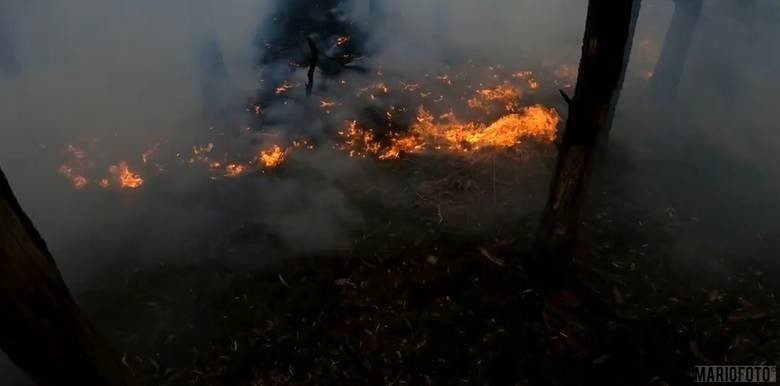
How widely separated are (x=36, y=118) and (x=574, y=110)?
8.24 m

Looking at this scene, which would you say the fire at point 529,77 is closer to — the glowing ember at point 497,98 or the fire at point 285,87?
the glowing ember at point 497,98

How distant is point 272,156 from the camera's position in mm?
7922

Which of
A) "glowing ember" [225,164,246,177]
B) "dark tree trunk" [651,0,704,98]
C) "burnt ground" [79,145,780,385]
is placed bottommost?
"burnt ground" [79,145,780,385]

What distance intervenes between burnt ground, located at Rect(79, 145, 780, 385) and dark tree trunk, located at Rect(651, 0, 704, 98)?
3.49 meters

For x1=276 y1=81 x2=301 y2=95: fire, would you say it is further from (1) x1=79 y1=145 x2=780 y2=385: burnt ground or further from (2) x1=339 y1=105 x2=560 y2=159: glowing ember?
(1) x1=79 y1=145 x2=780 y2=385: burnt ground

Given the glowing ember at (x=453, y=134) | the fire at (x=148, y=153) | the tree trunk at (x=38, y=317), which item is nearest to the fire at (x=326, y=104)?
the glowing ember at (x=453, y=134)

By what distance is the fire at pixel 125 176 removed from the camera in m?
7.28

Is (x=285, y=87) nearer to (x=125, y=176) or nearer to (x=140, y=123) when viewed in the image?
(x=140, y=123)

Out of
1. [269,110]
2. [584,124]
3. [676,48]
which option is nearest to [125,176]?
[269,110]

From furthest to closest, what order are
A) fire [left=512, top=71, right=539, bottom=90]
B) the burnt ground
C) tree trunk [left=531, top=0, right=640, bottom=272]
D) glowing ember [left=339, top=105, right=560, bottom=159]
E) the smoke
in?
fire [left=512, top=71, right=539, bottom=90]
glowing ember [left=339, top=105, right=560, bottom=159]
the smoke
the burnt ground
tree trunk [left=531, top=0, right=640, bottom=272]

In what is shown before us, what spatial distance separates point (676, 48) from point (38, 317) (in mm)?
9762

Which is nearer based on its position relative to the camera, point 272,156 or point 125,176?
point 125,176

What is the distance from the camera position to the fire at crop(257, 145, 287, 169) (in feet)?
25.5

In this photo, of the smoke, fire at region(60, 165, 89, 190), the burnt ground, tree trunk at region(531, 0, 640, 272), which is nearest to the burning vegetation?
fire at region(60, 165, 89, 190)
